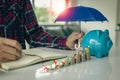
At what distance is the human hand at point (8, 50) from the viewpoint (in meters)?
0.68

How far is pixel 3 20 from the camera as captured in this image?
1.29 m

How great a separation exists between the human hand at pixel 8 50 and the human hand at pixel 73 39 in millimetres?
329

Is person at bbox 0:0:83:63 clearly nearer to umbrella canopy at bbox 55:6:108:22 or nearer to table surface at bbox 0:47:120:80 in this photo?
umbrella canopy at bbox 55:6:108:22

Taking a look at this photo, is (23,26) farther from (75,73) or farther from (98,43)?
(75,73)

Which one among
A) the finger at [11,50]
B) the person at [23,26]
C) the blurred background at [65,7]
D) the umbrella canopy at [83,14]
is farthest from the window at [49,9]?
the finger at [11,50]

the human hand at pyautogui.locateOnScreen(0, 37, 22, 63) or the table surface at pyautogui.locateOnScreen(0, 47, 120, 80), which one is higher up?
the human hand at pyautogui.locateOnScreen(0, 37, 22, 63)

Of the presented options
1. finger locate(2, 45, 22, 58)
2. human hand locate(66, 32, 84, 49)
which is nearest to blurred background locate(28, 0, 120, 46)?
human hand locate(66, 32, 84, 49)

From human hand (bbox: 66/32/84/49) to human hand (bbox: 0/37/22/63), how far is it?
0.33 m

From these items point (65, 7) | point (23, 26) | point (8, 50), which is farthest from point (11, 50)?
point (65, 7)

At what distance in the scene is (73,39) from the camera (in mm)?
998

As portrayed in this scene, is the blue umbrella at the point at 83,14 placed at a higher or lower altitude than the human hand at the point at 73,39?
higher

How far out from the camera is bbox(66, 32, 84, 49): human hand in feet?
3.21

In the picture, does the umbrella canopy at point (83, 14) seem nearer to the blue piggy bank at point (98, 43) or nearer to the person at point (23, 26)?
the person at point (23, 26)

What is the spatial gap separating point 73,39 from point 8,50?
0.38 metres
